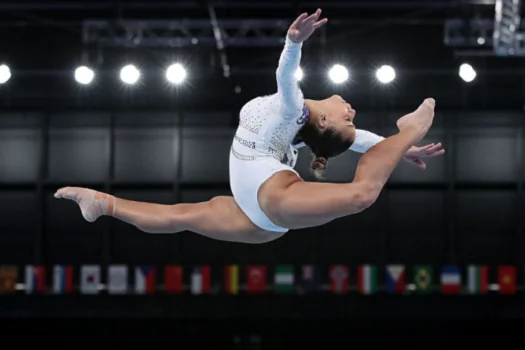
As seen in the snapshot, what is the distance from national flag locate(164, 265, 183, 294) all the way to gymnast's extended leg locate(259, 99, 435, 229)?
6073 mm

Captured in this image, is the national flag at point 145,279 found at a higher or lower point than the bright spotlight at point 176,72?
lower

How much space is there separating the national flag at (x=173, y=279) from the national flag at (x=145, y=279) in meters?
0.16

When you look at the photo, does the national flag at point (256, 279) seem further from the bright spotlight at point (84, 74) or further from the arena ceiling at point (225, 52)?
the bright spotlight at point (84, 74)

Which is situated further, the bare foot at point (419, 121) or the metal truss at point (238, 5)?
the metal truss at point (238, 5)

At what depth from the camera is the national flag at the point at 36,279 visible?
32.0 feet

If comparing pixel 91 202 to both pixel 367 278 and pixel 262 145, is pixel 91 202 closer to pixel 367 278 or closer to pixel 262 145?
pixel 262 145

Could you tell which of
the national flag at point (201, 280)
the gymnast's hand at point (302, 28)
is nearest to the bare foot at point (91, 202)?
the gymnast's hand at point (302, 28)

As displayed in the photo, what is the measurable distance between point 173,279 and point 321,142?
6026 mm

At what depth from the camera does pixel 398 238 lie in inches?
409

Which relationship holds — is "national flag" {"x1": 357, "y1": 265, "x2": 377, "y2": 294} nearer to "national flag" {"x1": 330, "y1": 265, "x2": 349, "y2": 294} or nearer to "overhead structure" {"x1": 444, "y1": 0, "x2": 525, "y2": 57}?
"national flag" {"x1": 330, "y1": 265, "x2": 349, "y2": 294}

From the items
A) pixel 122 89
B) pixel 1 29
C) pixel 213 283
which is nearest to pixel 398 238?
pixel 213 283

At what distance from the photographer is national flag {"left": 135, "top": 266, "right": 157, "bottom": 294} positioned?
9.71m

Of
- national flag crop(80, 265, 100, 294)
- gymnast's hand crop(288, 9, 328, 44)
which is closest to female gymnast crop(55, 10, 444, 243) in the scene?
gymnast's hand crop(288, 9, 328, 44)

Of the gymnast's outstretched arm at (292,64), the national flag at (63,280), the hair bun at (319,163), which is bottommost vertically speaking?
the national flag at (63,280)
